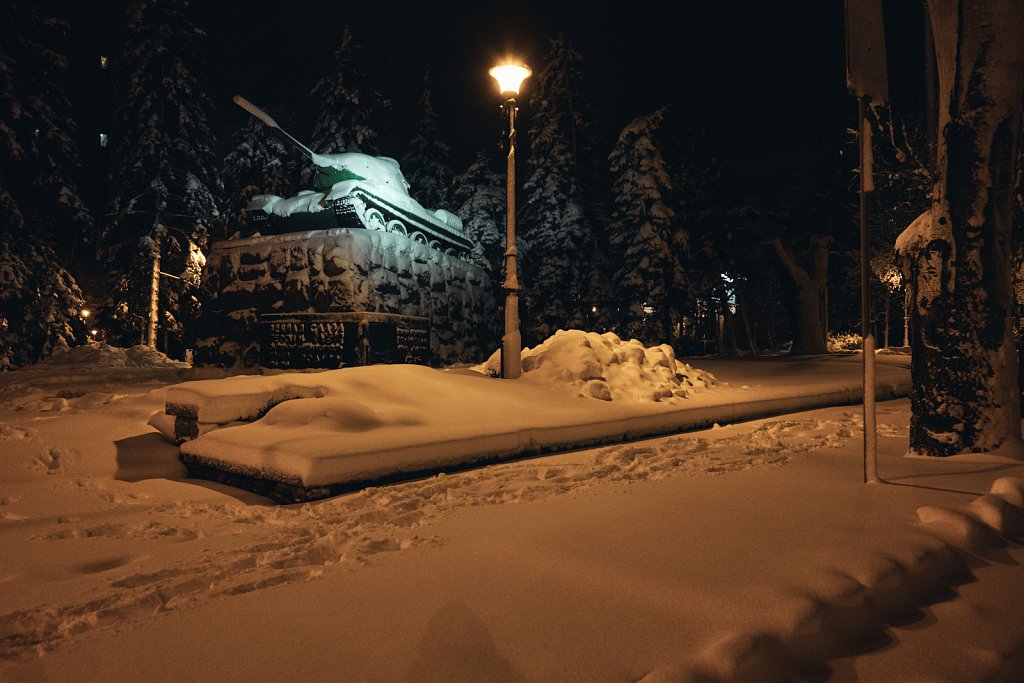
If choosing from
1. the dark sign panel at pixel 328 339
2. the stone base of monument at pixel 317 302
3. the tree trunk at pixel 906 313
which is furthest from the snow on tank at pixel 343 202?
the tree trunk at pixel 906 313

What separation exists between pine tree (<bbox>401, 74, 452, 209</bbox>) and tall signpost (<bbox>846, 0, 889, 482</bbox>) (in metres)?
30.6

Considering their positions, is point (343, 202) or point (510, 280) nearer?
point (510, 280)

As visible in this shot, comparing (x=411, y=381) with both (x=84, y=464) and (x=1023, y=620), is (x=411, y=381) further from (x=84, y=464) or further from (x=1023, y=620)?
(x=1023, y=620)

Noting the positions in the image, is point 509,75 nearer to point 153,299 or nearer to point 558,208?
point 558,208

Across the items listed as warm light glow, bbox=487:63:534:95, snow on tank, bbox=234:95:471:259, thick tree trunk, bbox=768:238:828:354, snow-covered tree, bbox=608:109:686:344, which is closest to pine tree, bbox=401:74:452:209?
snow-covered tree, bbox=608:109:686:344

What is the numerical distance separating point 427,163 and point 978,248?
3207cm

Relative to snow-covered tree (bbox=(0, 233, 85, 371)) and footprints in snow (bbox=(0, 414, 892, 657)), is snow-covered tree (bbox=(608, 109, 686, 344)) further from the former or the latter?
snow-covered tree (bbox=(0, 233, 85, 371))

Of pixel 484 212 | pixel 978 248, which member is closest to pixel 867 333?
pixel 978 248

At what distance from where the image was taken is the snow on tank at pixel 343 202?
581 inches

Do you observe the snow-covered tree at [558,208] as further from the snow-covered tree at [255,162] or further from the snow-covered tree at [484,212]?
the snow-covered tree at [255,162]

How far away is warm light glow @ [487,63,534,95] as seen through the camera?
9.02m

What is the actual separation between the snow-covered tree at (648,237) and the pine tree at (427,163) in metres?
13.4

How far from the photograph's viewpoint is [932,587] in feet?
8.76

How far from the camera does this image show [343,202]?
1465 cm
